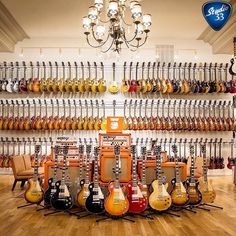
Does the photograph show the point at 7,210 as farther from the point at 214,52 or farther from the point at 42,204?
the point at 214,52

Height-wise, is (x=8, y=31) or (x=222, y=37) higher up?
(x=8, y=31)

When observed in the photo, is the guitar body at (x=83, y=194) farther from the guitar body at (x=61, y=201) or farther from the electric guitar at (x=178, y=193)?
the electric guitar at (x=178, y=193)

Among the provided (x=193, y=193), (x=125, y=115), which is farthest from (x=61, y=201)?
(x=125, y=115)

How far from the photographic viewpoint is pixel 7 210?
538 cm

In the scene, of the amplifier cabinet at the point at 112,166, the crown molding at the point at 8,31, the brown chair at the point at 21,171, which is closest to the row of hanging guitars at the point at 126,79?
the crown molding at the point at 8,31

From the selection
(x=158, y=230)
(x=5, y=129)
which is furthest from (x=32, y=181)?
(x=5, y=129)

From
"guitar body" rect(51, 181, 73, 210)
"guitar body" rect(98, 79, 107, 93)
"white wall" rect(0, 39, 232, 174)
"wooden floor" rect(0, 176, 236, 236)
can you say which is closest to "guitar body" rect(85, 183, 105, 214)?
"wooden floor" rect(0, 176, 236, 236)

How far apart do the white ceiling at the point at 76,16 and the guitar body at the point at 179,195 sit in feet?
12.5

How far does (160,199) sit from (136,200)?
0.30 m

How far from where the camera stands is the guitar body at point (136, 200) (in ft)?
16.1

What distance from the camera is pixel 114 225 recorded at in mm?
4523

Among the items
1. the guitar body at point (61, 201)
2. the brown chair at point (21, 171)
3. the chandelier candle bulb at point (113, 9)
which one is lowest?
the guitar body at point (61, 201)

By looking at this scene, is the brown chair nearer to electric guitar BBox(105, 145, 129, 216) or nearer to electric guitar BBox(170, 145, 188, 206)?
electric guitar BBox(105, 145, 129, 216)

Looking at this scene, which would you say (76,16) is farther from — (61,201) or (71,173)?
(61,201)
